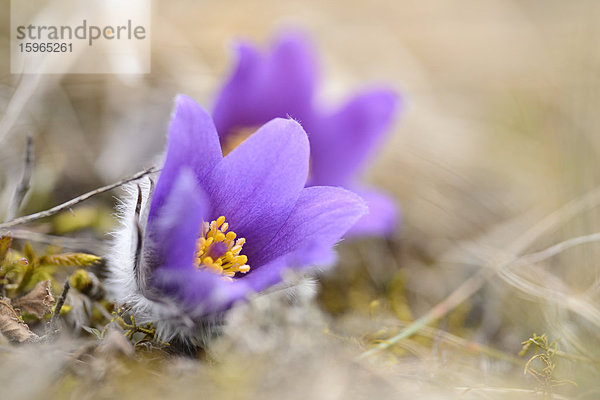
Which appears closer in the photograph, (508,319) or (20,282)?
(20,282)

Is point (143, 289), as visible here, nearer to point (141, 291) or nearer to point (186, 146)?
point (141, 291)

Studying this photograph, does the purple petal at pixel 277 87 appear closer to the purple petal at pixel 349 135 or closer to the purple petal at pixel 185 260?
the purple petal at pixel 349 135

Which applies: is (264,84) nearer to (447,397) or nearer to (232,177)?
(232,177)

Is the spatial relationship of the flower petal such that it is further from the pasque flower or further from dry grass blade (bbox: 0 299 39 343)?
dry grass blade (bbox: 0 299 39 343)

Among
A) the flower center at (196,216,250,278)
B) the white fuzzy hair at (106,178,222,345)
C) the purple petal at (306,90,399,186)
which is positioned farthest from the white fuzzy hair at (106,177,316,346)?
the purple petal at (306,90,399,186)

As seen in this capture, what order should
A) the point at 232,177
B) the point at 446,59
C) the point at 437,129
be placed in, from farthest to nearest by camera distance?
the point at 446,59, the point at 437,129, the point at 232,177

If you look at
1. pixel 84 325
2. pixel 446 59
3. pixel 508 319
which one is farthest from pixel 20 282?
pixel 446 59
